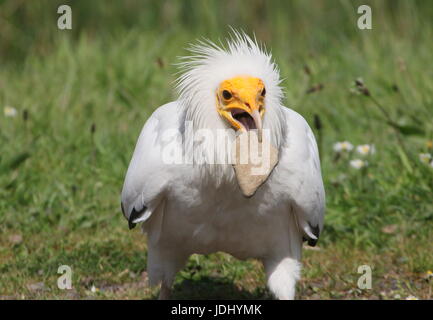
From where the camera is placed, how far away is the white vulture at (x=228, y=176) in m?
4.03

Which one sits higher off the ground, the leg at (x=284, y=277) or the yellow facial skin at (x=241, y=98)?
the yellow facial skin at (x=241, y=98)

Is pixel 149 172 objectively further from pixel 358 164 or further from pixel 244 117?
pixel 358 164

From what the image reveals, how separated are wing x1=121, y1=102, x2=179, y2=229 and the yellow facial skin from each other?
0.42 m

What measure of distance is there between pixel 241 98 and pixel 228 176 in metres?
0.46

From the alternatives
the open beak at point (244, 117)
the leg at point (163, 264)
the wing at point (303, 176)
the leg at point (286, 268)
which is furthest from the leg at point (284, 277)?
A: the open beak at point (244, 117)

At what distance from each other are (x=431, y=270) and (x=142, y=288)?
78.5 inches

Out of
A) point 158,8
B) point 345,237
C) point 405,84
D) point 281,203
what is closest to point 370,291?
point 345,237

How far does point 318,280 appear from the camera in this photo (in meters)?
5.35

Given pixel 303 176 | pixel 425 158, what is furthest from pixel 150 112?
pixel 303 176

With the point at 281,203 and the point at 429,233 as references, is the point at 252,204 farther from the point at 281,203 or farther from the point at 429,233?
the point at 429,233

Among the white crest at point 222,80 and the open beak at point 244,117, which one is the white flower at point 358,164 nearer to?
the white crest at point 222,80

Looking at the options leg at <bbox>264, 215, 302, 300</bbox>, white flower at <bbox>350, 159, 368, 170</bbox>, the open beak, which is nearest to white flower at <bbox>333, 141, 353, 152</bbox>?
white flower at <bbox>350, 159, 368, 170</bbox>

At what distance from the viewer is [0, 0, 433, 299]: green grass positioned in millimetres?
5402
